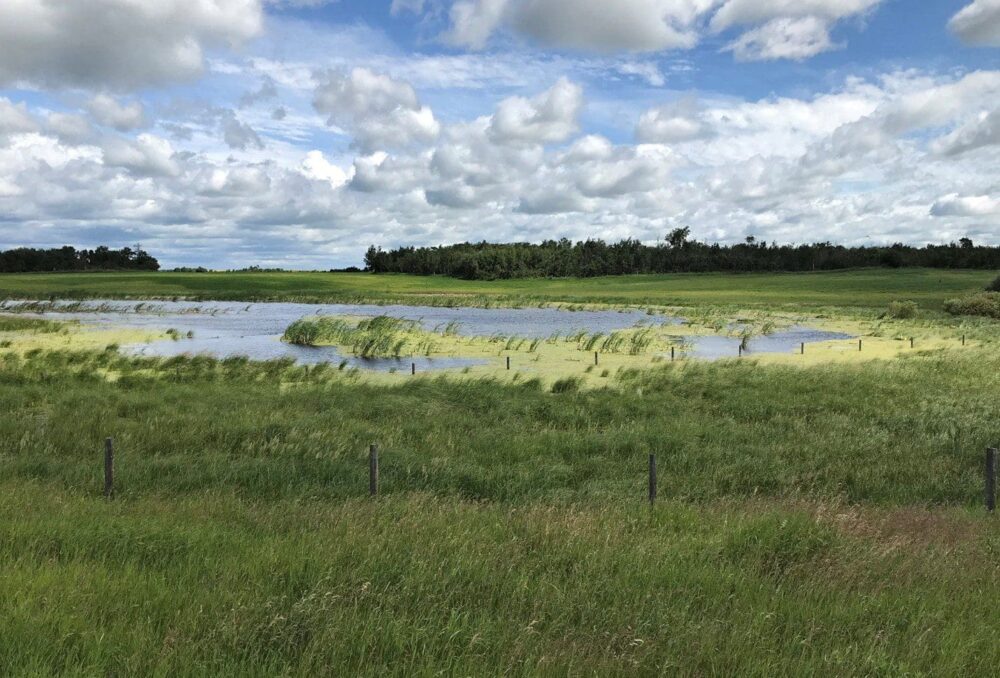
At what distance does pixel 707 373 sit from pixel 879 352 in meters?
14.9

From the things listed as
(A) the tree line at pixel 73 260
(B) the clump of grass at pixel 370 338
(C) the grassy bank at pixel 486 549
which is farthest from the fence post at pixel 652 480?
(A) the tree line at pixel 73 260

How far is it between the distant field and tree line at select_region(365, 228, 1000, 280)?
19.0 meters

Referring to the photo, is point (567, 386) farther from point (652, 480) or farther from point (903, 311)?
point (903, 311)

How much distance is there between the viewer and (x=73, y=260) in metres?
171

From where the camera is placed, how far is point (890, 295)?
87.4 metres

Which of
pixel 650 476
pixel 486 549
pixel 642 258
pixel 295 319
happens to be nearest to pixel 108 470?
pixel 486 549

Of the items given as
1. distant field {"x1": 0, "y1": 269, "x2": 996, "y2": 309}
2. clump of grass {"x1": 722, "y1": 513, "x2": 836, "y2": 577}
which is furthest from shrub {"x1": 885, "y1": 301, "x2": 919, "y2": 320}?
clump of grass {"x1": 722, "y1": 513, "x2": 836, "y2": 577}

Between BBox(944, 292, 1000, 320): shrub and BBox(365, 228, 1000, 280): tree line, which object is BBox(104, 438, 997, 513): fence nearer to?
BBox(944, 292, 1000, 320): shrub

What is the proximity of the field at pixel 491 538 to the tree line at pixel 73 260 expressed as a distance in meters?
172

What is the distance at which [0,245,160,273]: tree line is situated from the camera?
6368 inches

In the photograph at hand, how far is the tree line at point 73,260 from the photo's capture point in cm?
16175

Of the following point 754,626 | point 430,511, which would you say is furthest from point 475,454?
point 754,626

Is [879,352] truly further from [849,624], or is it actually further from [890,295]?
[890,295]

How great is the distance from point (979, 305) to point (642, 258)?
124903 mm
